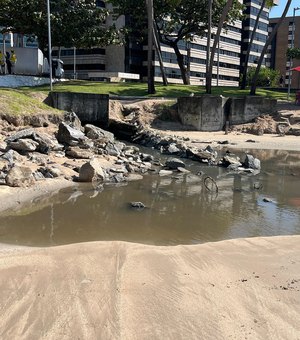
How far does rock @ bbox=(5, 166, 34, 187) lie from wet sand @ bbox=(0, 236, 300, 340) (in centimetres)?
466

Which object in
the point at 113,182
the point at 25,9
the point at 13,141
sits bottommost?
the point at 113,182

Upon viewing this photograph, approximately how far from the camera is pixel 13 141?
16.9 metres

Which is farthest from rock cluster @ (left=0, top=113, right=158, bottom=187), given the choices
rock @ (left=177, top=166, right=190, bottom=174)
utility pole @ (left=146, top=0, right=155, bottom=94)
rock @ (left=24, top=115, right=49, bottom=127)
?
utility pole @ (left=146, top=0, right=155, bottom=94)

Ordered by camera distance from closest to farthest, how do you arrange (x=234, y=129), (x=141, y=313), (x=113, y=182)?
(x=141, y=313)
(x=113, y=182)
(x=234, y=129)

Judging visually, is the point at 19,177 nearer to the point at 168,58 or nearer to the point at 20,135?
the point at 20,135

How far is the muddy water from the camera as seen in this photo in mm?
9508

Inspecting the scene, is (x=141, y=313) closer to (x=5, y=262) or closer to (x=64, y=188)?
(x=5, y=262)

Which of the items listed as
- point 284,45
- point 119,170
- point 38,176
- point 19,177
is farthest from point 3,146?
point 284,45

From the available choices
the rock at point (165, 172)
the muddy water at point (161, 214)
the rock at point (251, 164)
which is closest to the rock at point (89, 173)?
the muddy water at point (161, 214)

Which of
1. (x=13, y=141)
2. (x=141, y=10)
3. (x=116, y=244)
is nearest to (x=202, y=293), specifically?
(x=116, y=244)

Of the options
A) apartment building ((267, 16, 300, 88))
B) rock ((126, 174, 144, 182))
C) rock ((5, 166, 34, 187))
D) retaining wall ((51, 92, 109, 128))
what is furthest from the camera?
apartment building ((267, 16, 300, 88))

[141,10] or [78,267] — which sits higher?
[141,10]

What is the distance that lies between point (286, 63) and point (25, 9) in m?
94.3

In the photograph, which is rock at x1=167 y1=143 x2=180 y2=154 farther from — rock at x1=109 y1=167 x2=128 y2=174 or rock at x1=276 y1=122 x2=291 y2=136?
Answer: rock at x1=276 y1=122 x2=291 y2=136
